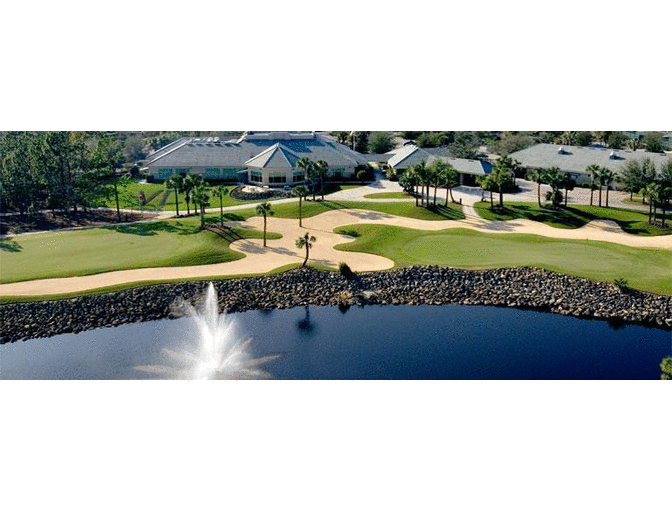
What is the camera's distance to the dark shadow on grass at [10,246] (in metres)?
43.6

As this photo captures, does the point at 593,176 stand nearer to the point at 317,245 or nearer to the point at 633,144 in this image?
the point at 633,144

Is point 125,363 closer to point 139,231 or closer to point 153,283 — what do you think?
point 153,283

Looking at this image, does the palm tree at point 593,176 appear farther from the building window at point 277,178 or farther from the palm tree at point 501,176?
the building window at point 277,178

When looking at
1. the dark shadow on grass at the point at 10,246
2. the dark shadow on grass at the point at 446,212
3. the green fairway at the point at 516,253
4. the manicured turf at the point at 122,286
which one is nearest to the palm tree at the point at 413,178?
the dark shadow on grass at the point at 446,212

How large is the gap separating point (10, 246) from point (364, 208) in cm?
2993

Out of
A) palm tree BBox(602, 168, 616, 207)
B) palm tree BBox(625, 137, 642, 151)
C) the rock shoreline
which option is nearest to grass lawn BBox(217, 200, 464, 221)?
the rock shoreline

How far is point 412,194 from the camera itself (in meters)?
60.2

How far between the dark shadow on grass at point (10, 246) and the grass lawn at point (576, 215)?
38.8m

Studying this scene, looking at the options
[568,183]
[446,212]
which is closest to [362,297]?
[446,212]

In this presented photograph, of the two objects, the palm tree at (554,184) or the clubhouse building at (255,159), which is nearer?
the palm tree at (554,184)

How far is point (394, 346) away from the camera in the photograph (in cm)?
3372

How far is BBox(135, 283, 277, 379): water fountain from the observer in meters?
31.5

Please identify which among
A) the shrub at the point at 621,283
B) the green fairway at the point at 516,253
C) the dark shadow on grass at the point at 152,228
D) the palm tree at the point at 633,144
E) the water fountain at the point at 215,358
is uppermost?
the palm tree at the point at 633,144

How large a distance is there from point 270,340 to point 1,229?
2715cm
